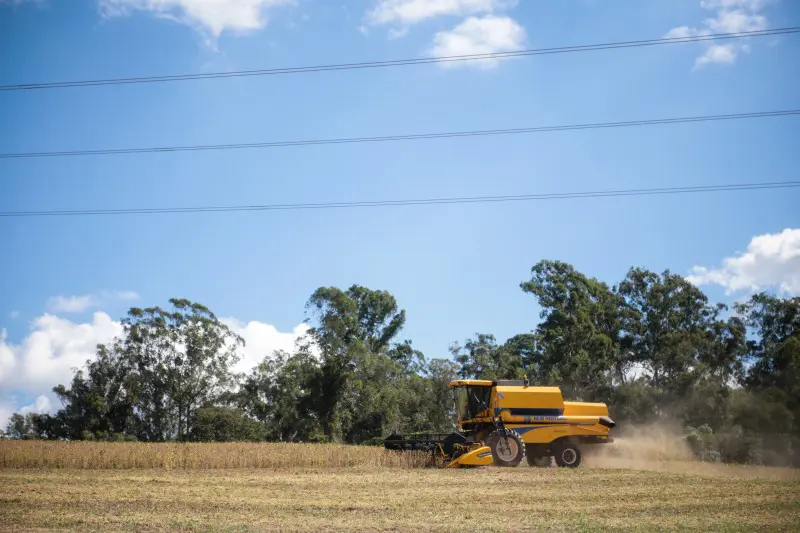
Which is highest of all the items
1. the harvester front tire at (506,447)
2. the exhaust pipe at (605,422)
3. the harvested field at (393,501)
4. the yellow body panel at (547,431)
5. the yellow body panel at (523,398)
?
the yellow body panel at (523,398)

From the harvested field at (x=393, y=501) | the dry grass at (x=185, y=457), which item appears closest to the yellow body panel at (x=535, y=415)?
the harvested field at (x=393, y=501)

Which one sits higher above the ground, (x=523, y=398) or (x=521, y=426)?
(x=523, y=398)

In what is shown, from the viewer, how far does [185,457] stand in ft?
86.8

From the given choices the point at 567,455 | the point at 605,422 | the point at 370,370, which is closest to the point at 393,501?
the point at 567,455

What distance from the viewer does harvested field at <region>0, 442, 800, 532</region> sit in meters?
12.3

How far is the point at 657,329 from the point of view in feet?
204

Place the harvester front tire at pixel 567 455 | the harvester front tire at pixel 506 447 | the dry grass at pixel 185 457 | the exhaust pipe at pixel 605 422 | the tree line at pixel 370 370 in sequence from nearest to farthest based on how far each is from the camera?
the harvester front tire at pixel 506 447, the harvester front tire at pixel 567 455, the dry grass at pixel 185 457, the exhaust pipe at pixel 605 422, the tree line at pixel 370 370

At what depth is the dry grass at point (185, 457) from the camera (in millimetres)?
25922

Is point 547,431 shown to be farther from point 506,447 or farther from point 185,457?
point 185,457

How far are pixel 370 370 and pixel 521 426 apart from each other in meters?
35.0

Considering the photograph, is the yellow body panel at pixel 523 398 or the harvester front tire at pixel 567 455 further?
the harvester front tire at pixel 567 455

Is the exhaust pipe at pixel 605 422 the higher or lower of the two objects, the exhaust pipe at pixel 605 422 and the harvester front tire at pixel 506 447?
the higher

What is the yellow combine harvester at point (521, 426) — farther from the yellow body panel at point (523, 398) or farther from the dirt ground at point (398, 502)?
the dirt ground at point (398, 502)

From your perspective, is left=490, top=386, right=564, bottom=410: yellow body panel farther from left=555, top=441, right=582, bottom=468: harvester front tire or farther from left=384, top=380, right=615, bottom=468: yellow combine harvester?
left=555, top=441, right=582, bottom=468: harvester front tire
